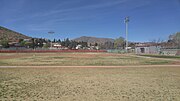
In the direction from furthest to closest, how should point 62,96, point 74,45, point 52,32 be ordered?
point 74,45
point 52,32
point 62,96

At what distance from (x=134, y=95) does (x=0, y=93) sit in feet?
16.5

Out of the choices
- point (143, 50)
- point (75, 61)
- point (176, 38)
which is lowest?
point (75, 61)

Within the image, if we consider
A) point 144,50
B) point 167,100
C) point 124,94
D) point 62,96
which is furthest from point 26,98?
point 144,50

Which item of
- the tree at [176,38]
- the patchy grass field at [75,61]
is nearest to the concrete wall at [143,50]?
the tree at [176,38]

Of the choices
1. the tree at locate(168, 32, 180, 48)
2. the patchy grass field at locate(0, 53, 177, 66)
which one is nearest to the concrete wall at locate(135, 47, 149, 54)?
the tree at locate(168, 32, 180, 48)

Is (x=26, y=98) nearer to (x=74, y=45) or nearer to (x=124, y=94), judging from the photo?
(x=124, y=94)

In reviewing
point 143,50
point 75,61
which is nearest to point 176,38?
point 143,50

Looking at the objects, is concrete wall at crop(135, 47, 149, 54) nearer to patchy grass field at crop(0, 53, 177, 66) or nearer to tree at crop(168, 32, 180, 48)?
tree at crop(168, 32, 180, 48)

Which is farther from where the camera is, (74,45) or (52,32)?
(74,45)

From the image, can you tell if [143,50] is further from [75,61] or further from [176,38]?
[75,61]

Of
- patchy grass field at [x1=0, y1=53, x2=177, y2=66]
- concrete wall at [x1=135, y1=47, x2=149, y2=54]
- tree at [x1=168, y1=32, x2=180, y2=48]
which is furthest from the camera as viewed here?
tree at [x1=168, y1=32, x2=180, y2=48]

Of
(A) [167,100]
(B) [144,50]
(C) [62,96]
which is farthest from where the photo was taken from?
(B) [144,50]

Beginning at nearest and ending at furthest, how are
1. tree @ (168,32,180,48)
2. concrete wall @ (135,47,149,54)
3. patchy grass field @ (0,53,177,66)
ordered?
patchy grass field @ (0,53,177,66)
concrete wall @ (135,47,149,54)
tree @ (168,32,180,48)

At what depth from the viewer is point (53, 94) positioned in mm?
7949
